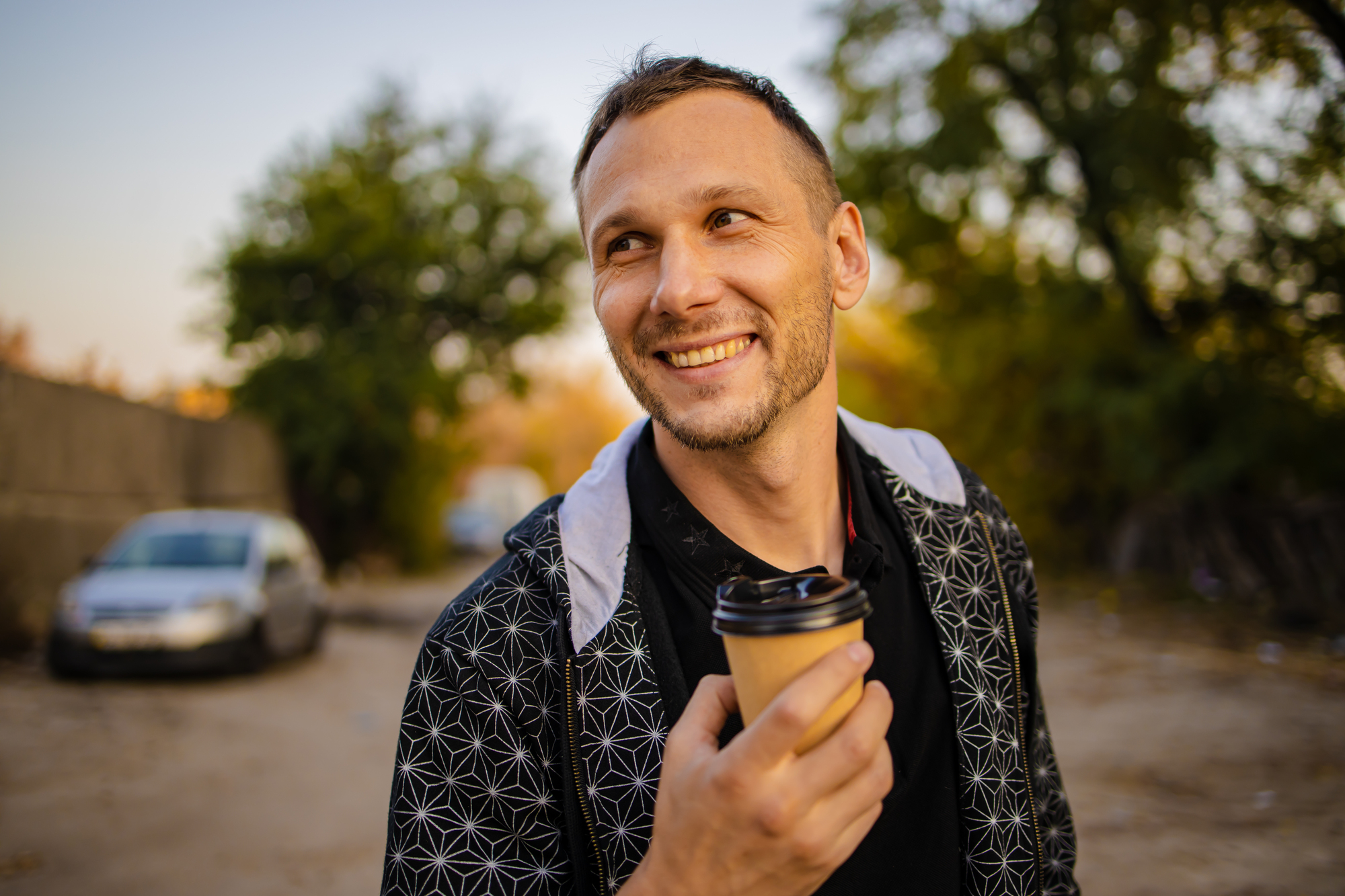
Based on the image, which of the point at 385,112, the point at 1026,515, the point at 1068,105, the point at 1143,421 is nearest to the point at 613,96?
the point at 1143,421

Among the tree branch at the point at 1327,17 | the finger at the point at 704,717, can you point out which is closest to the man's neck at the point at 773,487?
the finger at the point at 704,717

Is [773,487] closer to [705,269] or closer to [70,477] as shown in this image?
[705,269]

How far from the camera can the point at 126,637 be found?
9.21 metres

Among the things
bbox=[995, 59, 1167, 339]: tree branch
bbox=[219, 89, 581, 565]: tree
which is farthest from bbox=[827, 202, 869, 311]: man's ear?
bbox=[219, 89, 581, 565]: tree

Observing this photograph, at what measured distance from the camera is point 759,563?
5.79ft

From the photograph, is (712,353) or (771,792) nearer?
(771,792)

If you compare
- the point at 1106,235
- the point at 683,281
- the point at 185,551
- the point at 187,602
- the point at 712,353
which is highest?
the point at 1106,235

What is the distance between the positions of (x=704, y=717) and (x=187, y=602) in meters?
9.90

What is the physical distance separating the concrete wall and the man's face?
1130 centimetres

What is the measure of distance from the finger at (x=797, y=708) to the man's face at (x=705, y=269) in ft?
2.27

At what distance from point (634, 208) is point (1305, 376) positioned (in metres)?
12.2

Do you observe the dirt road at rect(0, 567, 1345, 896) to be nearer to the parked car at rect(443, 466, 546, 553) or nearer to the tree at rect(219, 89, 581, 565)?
the tree at rect(219, 89, 581, 565)

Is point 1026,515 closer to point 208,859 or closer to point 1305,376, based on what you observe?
point 1305,376

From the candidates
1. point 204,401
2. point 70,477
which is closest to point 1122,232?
point 70,477
